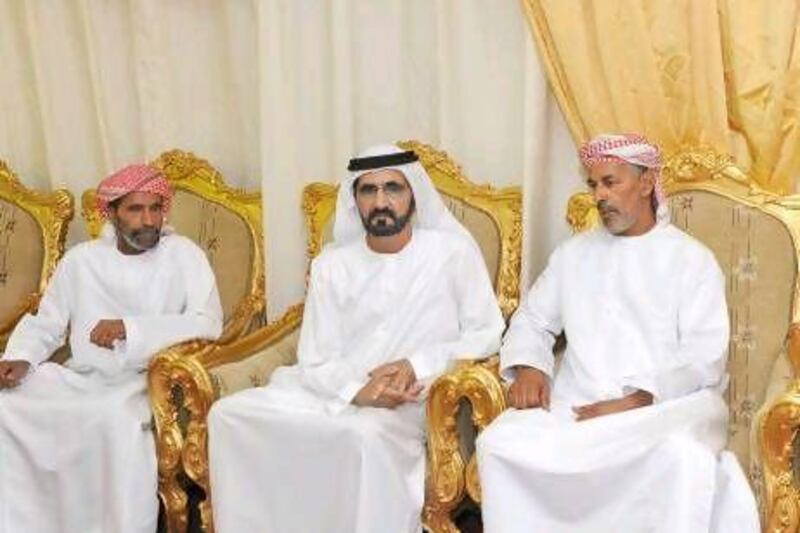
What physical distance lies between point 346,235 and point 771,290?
1316 millimetres

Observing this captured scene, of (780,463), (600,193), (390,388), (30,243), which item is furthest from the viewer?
(30,243)

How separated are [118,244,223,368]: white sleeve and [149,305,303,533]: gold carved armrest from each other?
0.52 ft

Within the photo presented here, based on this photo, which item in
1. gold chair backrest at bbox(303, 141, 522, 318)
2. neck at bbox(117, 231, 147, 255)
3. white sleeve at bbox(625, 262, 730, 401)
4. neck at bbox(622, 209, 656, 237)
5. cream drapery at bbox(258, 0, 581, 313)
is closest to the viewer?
white sleeve at bbox(625, 262, 730, 401)

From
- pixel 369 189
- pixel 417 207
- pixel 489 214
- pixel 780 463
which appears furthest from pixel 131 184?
pixel 780 463

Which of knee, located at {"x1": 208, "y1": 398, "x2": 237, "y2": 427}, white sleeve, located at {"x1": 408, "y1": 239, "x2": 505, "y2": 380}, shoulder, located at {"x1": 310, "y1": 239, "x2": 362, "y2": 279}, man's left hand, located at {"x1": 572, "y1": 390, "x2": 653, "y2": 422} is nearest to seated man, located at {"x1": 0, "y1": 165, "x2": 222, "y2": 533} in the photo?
knee, located at {"x1": 208, "y1": 398, "x2": 237, "y2": 427}

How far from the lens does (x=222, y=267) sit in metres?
4.18

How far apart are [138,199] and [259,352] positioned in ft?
2.12

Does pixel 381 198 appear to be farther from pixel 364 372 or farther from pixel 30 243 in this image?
pixel 30 243

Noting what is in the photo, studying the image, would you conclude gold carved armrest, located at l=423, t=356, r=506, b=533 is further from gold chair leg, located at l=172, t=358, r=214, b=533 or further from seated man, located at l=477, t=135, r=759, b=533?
gold chair leg, located at l=172, t=358, r=214, b=533

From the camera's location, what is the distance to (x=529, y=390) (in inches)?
119

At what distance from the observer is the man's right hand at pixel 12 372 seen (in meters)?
3.58

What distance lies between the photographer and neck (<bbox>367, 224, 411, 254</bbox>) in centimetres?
349

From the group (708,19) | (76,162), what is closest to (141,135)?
(76,162)

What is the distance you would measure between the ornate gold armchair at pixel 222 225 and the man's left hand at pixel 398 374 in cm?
98
